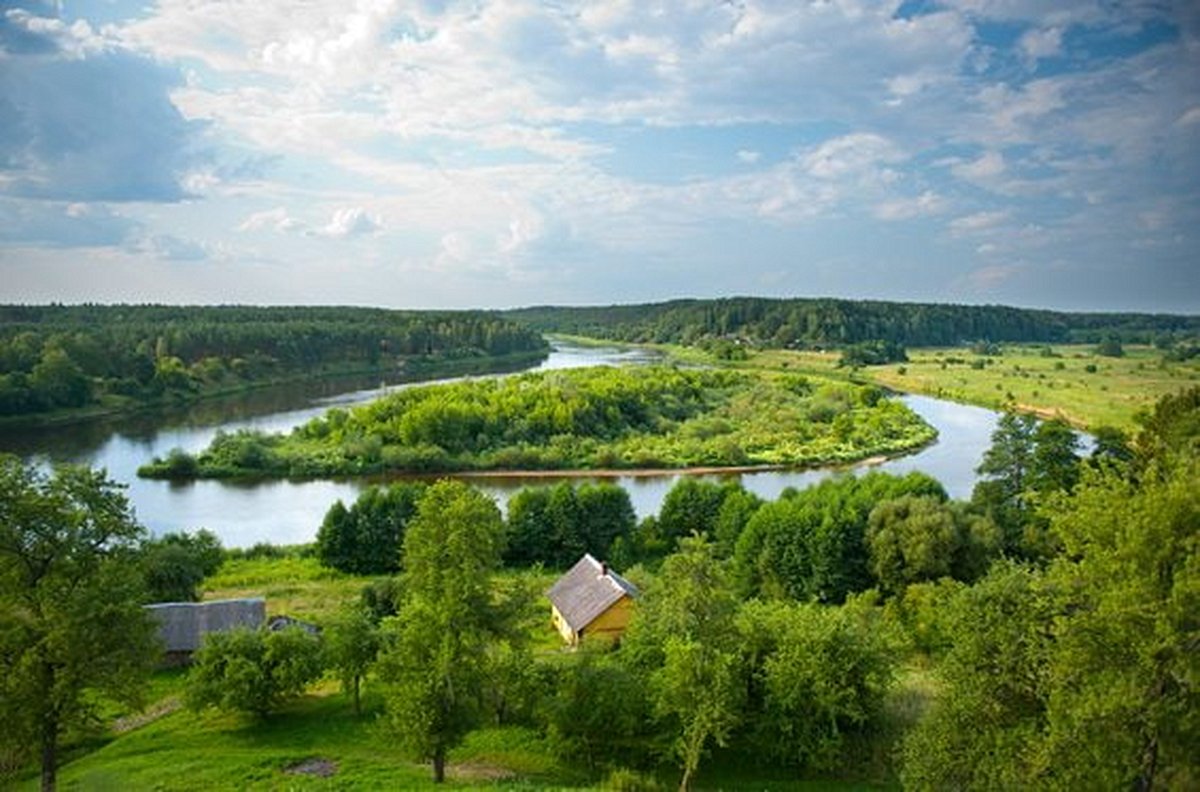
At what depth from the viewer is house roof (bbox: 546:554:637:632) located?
26.5 meters

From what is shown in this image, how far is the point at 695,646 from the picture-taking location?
15.9 metres

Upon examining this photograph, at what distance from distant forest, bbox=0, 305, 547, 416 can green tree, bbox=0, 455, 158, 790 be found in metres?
66.4

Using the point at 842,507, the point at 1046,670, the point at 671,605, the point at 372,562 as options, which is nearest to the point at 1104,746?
the point at 1046,670

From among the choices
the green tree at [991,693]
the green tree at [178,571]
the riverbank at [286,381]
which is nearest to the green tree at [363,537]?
the green tree at [178,571]

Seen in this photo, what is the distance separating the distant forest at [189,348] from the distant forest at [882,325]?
36.8 m

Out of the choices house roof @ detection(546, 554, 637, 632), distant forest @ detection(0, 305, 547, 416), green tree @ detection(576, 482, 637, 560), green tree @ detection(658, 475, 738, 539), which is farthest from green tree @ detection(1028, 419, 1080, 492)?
distant forest @ detection(0, 305, 547, 416)

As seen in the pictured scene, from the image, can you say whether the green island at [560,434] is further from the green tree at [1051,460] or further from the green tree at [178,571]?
the green tree at [1051,460]

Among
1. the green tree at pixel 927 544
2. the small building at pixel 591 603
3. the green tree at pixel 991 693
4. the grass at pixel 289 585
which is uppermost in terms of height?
the green tree at pixel 991 693

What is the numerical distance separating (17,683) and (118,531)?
2.95 meters

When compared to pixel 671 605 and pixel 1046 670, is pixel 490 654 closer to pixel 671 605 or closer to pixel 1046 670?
pixel 671 605

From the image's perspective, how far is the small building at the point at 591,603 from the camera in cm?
2628

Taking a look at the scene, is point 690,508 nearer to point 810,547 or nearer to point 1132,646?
point 810,547

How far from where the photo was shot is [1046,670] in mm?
12359

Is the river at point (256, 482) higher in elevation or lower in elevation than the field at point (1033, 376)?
A: lower
